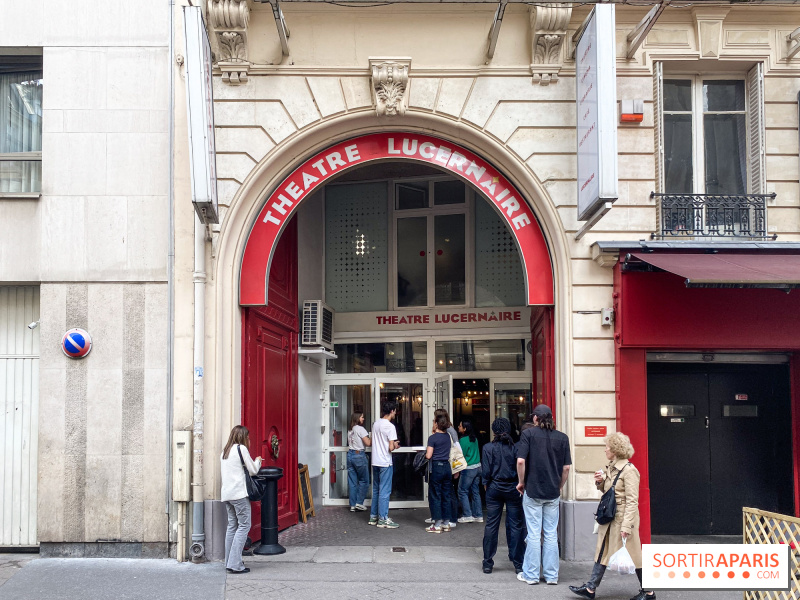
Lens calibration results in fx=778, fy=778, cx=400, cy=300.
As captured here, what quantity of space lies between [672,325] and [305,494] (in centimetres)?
611

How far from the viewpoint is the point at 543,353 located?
1034 cm

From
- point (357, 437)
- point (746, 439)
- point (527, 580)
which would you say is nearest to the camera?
point (527, 580)

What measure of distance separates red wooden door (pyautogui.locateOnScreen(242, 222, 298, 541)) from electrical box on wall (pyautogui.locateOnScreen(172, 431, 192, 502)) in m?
0.96

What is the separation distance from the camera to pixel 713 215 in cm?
962

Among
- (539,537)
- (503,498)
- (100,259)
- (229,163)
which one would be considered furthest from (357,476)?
(229,163)

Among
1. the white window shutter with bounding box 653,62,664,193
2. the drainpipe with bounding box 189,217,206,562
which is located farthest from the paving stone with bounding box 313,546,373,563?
the white window shutter with bounding box 653,62,664,193

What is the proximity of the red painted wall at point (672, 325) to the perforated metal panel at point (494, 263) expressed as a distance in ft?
13.0

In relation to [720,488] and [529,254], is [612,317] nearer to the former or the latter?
[529,254]

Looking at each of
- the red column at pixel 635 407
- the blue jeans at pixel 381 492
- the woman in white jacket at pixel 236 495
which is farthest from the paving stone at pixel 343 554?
the red column at pixel 635 407

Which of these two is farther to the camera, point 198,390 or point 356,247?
point 356,247

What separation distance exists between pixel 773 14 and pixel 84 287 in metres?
9.02

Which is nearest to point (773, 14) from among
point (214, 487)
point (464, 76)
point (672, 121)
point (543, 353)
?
point (672, 121)

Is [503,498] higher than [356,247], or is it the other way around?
[356,247]

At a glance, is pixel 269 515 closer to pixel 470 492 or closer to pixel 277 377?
pixel 277 377
